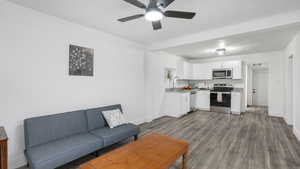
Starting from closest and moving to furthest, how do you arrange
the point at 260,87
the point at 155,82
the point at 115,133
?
the point at 115,133
the point at 155,82
the point at 260,87

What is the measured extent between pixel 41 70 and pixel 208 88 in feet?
21.0

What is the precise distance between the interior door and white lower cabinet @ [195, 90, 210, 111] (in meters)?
3.50

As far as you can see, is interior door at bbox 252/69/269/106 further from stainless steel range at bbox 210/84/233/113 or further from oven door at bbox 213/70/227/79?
oven door at bbox 213/70/227/79

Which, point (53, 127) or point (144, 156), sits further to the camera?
point (53, 127)

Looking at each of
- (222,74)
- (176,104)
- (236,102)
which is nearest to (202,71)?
(222,74)

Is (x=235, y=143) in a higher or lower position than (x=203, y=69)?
lower

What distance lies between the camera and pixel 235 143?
2.96 meters

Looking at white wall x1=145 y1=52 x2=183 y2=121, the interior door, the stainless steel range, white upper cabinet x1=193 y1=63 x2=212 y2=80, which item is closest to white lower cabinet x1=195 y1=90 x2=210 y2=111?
the stainless steel range

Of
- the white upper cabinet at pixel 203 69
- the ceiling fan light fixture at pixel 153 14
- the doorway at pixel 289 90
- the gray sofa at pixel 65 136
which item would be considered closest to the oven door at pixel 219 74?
the white upper cabinet at pixel 203 69

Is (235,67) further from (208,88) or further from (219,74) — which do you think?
(208,88)

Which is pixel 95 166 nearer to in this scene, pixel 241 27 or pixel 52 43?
pixel 52 43

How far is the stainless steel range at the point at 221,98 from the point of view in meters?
5.59

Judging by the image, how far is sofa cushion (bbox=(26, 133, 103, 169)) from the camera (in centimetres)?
170

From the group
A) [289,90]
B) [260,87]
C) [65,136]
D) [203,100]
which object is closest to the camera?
[65,136]
